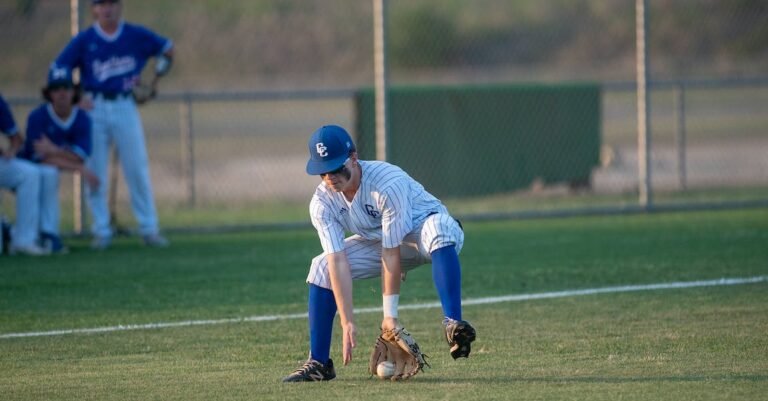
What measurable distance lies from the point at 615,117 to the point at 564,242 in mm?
23239

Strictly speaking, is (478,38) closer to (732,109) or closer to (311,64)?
(311,64)

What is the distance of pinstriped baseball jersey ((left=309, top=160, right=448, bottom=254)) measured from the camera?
554 cm

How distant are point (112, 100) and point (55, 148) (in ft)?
2.25

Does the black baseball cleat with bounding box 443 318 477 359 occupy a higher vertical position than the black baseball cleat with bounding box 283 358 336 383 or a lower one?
higher

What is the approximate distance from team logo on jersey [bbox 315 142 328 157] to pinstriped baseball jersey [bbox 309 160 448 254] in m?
0.32

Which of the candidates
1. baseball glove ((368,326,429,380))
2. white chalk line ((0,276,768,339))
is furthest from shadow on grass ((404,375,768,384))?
white chalk line ((0,276,768,339))

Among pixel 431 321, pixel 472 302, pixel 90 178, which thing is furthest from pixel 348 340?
pixel 90 178

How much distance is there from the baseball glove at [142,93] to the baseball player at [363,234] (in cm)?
532

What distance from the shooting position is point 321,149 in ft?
17.6

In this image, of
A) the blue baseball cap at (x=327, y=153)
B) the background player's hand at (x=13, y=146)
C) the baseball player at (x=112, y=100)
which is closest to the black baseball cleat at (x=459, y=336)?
the blue baseball cap at (x=327, y=153)

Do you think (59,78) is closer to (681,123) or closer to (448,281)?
(448,281)

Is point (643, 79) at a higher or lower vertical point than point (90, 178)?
higher

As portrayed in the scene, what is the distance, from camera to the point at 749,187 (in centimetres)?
1567

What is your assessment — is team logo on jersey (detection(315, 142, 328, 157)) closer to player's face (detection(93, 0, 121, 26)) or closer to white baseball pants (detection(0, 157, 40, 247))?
white baseball pants (detection(0, 157, 40, 247))
